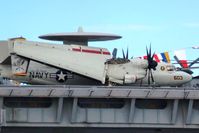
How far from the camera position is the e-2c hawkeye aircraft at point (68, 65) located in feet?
144

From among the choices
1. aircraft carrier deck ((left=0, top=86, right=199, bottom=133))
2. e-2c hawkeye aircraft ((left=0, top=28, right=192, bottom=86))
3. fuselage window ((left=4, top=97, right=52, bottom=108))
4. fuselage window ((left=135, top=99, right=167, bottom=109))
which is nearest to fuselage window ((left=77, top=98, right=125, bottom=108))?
aircraft carrier deck ((left=0, top=86, right=199, bottom=133))

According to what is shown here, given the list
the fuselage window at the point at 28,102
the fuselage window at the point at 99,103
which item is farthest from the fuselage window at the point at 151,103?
the fuselage window at the point at 28,102

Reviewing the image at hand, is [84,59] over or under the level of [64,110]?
over

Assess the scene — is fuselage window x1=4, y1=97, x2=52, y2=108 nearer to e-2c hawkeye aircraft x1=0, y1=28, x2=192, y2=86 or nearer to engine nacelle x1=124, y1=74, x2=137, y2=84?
e-2c hawkeye aircraft x1=0, y1=28, x2=192, y2=86

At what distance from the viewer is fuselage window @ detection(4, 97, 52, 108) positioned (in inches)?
1256

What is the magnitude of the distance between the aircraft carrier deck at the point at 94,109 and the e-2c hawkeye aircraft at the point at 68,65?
11253 millimetres

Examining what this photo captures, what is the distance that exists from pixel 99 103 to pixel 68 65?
1215cm

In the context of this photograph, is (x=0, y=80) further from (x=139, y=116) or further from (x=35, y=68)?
(x=139, y=116)

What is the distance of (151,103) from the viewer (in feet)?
108

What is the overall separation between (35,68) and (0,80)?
4065mm

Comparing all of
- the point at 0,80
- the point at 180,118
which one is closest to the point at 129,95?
the point at 180,118

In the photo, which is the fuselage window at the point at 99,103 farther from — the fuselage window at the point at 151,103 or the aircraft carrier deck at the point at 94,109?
the fuselage window at the point at 151,103

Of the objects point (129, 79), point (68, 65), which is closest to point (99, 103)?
point (129, 79)

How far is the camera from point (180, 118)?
32125 millimetres
